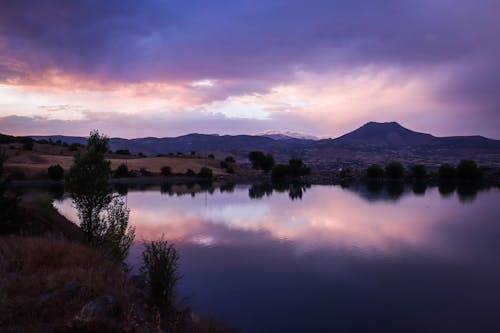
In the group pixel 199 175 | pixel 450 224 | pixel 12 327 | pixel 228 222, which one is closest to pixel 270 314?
pixel 12 327

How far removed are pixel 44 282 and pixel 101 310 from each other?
336cm

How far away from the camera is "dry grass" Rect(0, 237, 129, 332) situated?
840 centimetres

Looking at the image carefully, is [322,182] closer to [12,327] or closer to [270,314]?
[270,314]

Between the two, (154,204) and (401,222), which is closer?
(401,222)

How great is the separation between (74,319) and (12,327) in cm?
143

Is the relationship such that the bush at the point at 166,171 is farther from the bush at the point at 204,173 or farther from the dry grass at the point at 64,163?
the bush at the point at 204,173

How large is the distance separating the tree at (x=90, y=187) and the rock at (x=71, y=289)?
12984 mm

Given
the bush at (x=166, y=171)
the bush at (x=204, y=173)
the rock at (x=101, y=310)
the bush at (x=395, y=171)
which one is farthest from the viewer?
the bush at (x=395, y=171)

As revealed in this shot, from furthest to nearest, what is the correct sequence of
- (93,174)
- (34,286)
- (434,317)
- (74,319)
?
(93,174), (434,317), (34,286), (74,319)

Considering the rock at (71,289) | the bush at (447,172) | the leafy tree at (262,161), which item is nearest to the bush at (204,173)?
the leafy tree at (262,161)

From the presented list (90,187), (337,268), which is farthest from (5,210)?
(337,268)

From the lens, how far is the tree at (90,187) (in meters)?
22.4

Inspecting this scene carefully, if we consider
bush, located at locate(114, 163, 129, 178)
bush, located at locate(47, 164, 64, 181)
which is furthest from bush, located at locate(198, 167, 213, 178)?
bush, located at locate(47, 164, 64, 181)

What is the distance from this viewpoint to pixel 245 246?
35875mm
